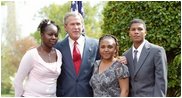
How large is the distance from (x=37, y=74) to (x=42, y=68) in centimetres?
9

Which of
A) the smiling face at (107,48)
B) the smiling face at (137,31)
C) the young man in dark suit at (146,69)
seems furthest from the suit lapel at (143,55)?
the smiling face at (107,48)

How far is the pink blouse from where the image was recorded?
14.8 feet

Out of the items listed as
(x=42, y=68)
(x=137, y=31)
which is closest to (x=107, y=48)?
(x=137, y=31)

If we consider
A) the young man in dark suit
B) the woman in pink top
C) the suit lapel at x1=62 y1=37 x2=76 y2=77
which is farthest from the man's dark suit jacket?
the young man in dark suit

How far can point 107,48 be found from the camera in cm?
459

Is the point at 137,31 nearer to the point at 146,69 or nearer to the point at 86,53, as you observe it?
the point at 146,69

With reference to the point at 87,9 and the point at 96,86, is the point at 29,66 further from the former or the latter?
the point at 87,9

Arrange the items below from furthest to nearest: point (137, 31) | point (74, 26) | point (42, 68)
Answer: point (74, 26) → point (137, 31) → point (42, 68)

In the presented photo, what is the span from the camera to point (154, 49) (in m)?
4.61

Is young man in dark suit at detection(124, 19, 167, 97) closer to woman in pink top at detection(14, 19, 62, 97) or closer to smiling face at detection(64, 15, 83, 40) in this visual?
smiling face at detection(64, 15, 83, 40)

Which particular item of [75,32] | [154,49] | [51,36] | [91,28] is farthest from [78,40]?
[91,28]

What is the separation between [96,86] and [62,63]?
1.78 ft

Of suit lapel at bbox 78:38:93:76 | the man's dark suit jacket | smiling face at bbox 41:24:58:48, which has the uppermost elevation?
smiling face at bbox 41:24:58:48

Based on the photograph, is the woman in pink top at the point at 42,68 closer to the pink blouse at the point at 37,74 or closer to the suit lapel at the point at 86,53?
the pink blouse at the point at 37,74
